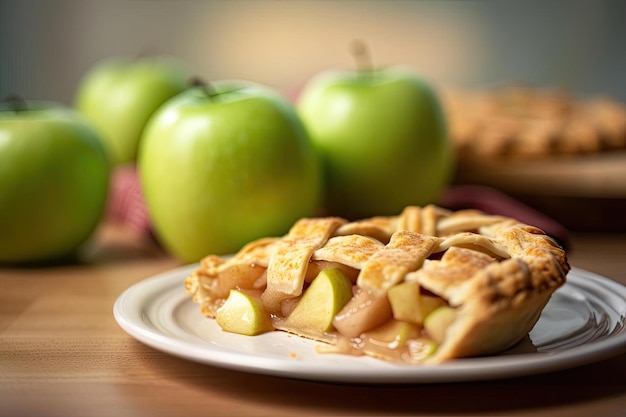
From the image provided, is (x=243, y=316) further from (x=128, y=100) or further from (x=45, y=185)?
(x=128, y=100)

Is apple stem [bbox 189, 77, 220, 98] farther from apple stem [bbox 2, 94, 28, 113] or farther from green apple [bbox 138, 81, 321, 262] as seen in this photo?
apple stem [bbox 2, 94, 28, 113]

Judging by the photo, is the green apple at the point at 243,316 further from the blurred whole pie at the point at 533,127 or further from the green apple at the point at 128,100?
the green apple at the point at 128,100

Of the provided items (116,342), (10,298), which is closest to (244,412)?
(116,342)

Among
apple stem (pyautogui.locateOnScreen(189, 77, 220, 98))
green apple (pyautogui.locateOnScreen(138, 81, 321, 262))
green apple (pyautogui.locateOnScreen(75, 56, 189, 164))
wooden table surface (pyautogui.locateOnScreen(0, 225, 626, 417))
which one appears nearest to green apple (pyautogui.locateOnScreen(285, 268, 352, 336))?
wooden table surface (pyautogui.locateOnScreen(0, 225, 626, 417))

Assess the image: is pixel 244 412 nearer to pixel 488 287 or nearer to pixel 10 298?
pixel 488 287

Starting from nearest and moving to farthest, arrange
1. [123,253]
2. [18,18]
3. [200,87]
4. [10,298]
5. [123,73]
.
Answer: [10,298], [200,87], [123,253], [123,73], [18,18]
